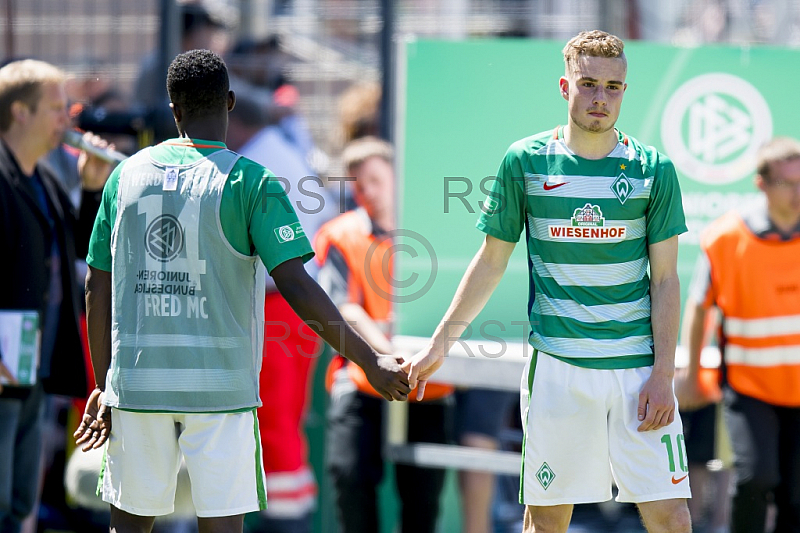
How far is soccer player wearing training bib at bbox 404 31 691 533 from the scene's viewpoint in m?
3.61

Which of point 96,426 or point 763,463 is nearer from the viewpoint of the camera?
point 96,426

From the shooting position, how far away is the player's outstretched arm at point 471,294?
152 inches

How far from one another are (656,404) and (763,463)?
184 cm

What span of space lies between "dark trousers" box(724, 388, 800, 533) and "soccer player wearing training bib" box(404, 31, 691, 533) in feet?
5.39

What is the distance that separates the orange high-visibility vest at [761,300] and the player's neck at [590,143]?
5.56 ft

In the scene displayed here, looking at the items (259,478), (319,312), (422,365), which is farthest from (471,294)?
(259,478)

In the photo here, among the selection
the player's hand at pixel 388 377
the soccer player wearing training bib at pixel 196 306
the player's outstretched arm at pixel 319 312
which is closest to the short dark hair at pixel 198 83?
the soccer player wearing training bib at pixel 196 306

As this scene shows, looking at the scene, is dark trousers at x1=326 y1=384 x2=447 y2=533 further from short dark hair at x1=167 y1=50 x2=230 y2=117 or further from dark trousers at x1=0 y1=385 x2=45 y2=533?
short dark hair at x1=167 y1=50 x2=230 y2=117

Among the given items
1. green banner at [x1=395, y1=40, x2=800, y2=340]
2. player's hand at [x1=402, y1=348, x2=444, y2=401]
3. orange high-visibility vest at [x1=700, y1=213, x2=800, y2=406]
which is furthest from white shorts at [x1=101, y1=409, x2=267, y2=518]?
orange high-visibility vest at [x1=700, y1=213, x2=800, y2=406]

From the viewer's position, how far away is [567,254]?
369cm

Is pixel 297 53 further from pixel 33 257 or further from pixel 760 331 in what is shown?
pixel 760 331

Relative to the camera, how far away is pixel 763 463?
509 centimetres

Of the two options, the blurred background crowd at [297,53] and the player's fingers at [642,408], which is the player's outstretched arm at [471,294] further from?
the blurred background crowd at [297,53]

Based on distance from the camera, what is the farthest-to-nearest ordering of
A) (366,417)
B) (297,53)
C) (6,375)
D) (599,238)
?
(297,53) < (366,417) < (6,375) < (599,238)
